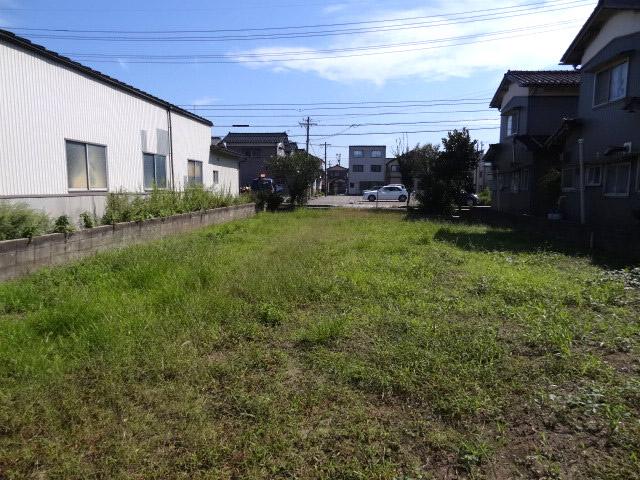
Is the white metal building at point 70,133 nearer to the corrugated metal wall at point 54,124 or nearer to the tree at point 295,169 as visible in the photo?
the corrugated metal wall at point 54,124

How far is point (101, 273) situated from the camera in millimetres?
5730

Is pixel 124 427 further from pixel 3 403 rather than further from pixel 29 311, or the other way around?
pixel 29 311

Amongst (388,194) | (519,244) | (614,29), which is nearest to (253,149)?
(388,194)

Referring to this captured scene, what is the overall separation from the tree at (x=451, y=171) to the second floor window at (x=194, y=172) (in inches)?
389

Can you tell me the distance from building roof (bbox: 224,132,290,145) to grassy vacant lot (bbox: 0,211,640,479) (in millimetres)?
36747

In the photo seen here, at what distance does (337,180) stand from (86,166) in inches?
2490

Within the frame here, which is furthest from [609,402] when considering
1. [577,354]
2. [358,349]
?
[358,349]

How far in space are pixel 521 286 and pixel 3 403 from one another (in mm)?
5207

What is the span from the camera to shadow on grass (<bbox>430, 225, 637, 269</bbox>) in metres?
7.49

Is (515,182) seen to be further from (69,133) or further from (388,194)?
(388,194)

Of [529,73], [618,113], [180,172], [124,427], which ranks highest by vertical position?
[529,73]

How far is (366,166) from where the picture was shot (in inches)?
2474

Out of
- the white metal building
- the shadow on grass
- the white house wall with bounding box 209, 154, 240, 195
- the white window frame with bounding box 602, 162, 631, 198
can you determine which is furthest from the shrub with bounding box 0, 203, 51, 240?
the white window frame with bounding box 602, 162, 631, 198

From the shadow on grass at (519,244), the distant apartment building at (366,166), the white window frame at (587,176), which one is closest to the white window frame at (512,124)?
Result: the white window frame at (587,176)
